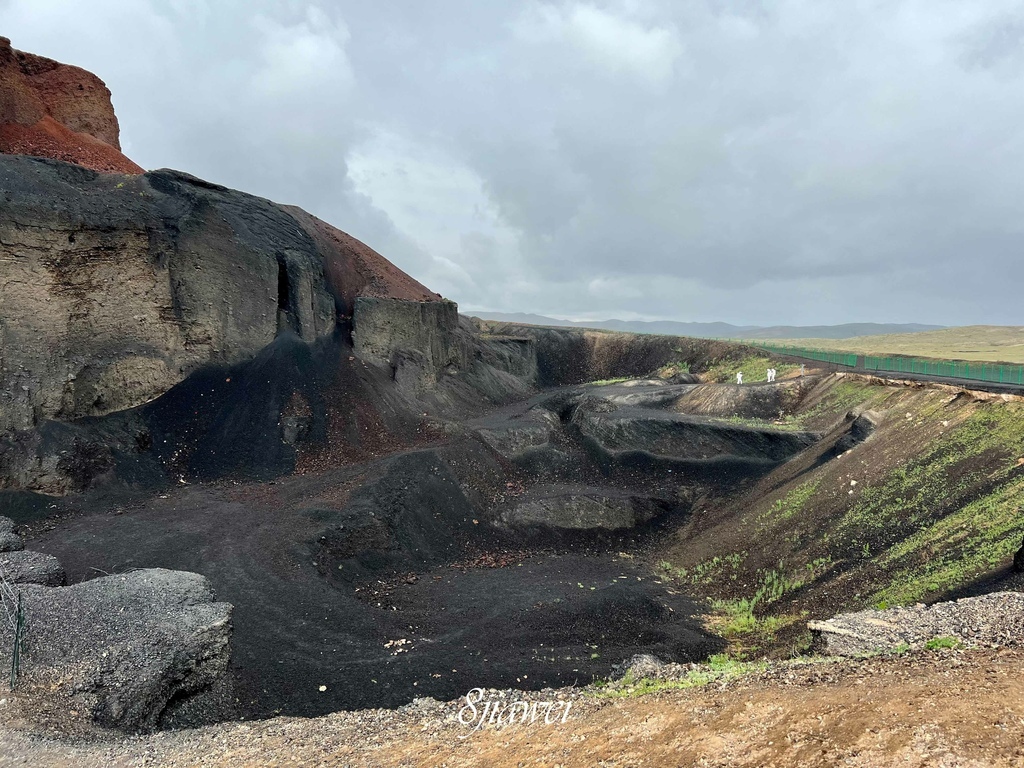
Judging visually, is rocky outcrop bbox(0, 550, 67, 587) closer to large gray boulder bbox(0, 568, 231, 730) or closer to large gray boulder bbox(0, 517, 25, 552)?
large gray boulder bbox(0, 568, 231, 730)

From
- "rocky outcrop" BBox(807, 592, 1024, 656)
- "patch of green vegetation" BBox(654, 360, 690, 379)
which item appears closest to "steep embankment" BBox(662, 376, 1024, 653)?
"rocky outcrop" BBox(807, 592, 1024, 656)

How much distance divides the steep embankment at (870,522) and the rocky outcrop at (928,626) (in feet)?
7.03

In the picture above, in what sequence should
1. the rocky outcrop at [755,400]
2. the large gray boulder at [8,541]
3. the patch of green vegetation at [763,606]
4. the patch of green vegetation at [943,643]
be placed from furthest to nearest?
the rocky outcrop at [755,400], the patch of green vegetation at [763,606], the large gray boulder at [8,541], the patch of green vegetation at [943,643]

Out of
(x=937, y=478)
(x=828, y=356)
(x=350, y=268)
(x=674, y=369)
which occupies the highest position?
(x=350, y=268)

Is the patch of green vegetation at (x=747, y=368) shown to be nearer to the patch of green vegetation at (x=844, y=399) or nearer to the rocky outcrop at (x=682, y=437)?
the patch of green vegetation at (x=844, y=399)

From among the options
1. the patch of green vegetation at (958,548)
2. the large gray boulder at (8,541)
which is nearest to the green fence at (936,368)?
the patch of green vegetation at (958,548)

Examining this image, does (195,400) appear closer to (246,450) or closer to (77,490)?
(246,450)

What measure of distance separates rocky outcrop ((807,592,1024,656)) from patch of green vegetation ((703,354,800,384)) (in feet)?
91.2

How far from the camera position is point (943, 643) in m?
7.23

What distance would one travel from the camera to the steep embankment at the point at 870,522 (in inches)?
480

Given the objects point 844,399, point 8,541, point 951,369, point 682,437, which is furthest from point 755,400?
point 8,541

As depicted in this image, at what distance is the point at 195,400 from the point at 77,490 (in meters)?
5.45

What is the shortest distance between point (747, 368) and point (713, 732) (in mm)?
39650

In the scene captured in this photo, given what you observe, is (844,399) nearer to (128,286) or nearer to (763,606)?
(763,606)
